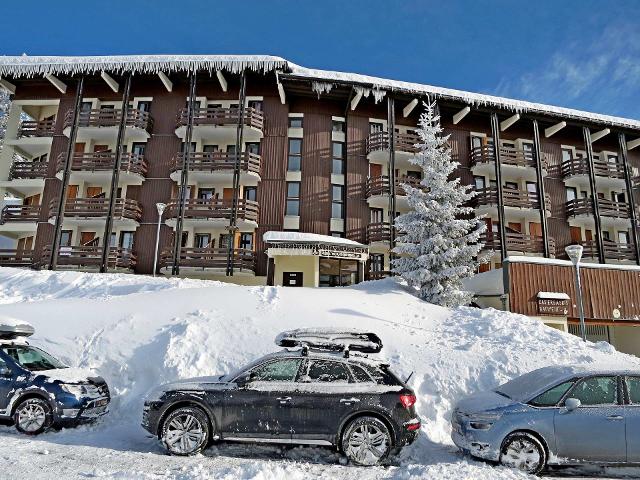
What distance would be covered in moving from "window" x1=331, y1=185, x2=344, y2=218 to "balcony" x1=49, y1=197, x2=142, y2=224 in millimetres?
12323

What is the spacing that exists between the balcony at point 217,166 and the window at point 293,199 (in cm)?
223

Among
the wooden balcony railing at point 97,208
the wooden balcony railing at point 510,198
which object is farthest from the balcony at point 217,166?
the wooden balcony railing at point 510,198

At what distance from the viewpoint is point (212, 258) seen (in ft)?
82.4

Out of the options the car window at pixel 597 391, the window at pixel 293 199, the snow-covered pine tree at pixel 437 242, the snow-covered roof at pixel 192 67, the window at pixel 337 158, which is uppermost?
the snow-covered roof at pixel 192 67

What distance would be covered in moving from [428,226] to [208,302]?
31.9 feet

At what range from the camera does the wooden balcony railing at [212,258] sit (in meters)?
24.9

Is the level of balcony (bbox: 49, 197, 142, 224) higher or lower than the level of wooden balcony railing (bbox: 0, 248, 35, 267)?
higher

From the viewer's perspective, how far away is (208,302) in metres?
13.2

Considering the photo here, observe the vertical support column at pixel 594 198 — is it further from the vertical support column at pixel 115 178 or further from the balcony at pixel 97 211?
the vertical support column at pixel 115 178

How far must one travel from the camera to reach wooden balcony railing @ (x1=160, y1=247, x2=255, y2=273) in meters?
24.9

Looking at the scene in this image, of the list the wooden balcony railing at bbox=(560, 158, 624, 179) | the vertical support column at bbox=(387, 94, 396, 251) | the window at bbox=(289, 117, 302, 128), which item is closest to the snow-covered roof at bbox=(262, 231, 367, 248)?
the vertical support column at bbox=(387, 94, 396, 251)

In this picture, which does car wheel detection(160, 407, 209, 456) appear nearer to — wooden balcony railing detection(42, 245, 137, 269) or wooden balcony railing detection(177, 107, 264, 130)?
wooden balcony railing detection(42, 245, 137, 269)

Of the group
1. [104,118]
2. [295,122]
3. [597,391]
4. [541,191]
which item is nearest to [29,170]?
[104,118]

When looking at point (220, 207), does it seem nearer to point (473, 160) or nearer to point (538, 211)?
point (473, 160)
